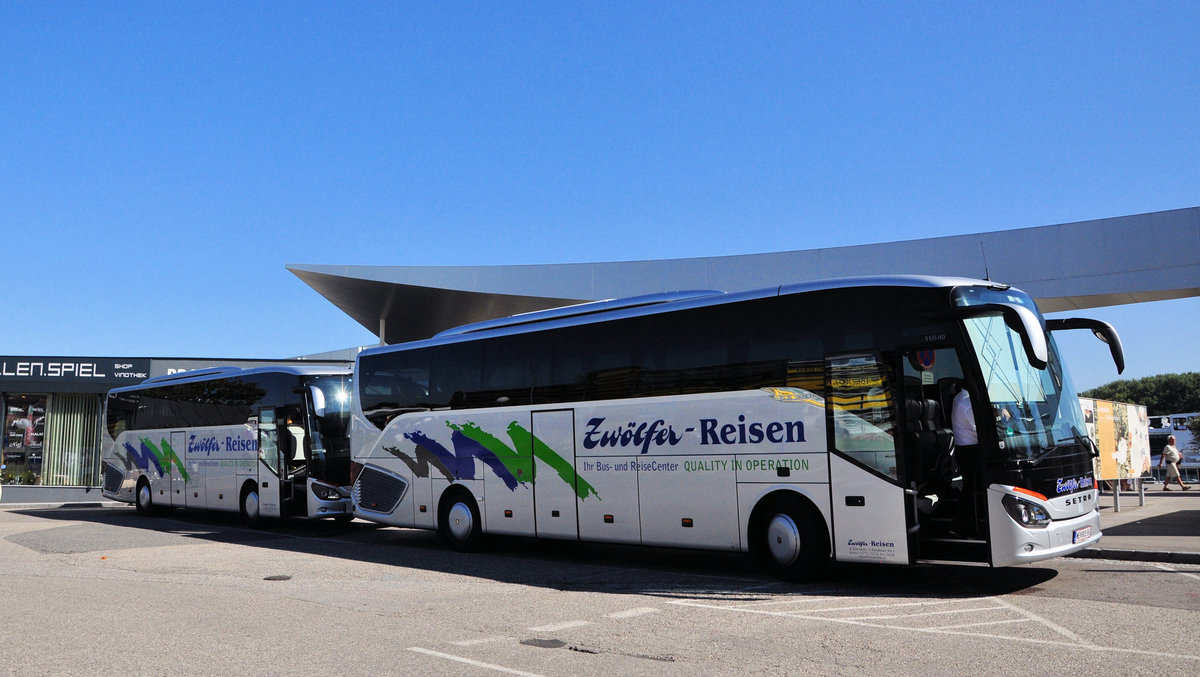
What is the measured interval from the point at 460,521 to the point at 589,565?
2.76 metres

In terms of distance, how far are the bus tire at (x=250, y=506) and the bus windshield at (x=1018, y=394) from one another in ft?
48.2

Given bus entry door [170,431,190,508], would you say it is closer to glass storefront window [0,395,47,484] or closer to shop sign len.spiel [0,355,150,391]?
shop sign len.spiel [0,355,150,391]

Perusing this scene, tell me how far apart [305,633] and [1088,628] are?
6.19m

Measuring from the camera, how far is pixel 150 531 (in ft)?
60.4

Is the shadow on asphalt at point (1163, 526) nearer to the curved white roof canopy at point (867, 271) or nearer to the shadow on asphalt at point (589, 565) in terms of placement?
the shadow on asphalt at point (589, 565)

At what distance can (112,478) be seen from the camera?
24906 millimetres

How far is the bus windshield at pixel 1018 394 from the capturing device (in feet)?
29.8

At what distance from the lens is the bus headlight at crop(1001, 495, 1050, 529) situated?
29.2 ft

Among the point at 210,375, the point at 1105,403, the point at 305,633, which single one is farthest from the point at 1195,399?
the point at 305,633

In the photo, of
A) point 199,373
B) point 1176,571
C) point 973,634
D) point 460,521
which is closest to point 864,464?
point 973,634

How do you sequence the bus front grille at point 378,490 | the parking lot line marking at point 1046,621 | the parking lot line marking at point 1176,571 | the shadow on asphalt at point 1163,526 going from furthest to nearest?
the bus front grille at point 378,490 < the shadow on asphalt at point 1163,526 < the parking lot line marking at point 1176,571 < the parking lot line marking at point 1046,621

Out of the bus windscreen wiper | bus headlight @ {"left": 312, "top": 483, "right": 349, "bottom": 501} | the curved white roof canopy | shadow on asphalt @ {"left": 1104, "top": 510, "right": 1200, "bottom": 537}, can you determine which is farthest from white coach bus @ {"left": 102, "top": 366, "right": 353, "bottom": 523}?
shadow on asphalt @ {"left": 1104, "top": 510, "right": 1200, "bottom": 537}

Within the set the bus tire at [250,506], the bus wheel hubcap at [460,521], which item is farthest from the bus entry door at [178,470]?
the bus wheel hubcap at [460,521]

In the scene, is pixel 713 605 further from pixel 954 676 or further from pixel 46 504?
pixel 46 504
